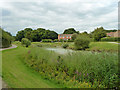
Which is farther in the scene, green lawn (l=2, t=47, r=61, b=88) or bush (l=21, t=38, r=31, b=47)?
bush (l=21, t=38, r=31, b=47)

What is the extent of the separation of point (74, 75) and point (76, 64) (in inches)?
19.3

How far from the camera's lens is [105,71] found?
3.57 metres

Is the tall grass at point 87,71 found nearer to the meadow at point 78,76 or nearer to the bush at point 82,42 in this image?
the meadow at point 78,76

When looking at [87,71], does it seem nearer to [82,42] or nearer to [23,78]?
[23,78]

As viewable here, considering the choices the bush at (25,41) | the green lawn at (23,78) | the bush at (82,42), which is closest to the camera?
the green lawn at (23,78)

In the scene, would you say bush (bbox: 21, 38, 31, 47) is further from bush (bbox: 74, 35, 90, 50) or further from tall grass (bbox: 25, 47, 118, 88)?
tall grass (bbox: 25, 47, 118, 88)

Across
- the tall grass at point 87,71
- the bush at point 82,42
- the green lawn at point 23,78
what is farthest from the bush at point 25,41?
the tall grass at point 87,71

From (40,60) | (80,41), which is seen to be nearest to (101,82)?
(40,60)

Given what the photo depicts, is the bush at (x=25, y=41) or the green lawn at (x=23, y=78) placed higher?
the bush at (x=25, y=41)

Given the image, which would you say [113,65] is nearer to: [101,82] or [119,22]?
[101,82]

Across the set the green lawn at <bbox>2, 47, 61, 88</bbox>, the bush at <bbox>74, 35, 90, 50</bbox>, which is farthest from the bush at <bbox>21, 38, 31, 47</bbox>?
the green lawn at <bbox>2, 47, 61, 88</bbox>

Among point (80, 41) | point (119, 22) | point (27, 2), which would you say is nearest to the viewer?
point (119, 22)

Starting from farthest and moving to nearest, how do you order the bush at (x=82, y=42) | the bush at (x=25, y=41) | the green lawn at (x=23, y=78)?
the bush at (x=82, y=42), the bush at (x=25, y=41), the green lawn at (x=23, y=78)

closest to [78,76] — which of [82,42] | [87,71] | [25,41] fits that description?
[87,71]
